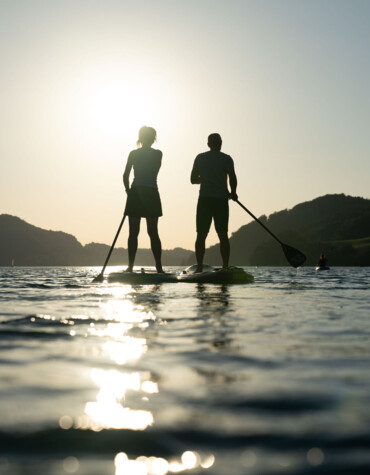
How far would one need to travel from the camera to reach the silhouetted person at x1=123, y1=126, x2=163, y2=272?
497 inches

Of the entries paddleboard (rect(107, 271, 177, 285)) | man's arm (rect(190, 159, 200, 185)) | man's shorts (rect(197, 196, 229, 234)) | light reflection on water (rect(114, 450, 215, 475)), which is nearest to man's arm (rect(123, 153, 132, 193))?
man's arm (rect(190, 159, 200, 185))

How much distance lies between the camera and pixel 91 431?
1.91m

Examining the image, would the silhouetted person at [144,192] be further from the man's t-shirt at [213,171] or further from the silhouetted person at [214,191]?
the man's t-shirt at [213,171]

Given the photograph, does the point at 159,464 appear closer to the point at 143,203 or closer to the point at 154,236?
the point at 143,203

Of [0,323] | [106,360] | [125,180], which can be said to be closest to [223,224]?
[125,180]

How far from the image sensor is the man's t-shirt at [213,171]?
39.7ft

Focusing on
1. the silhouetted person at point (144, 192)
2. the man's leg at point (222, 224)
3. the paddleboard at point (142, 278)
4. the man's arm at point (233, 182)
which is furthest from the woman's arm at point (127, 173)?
the man's arm at point (233, 182)

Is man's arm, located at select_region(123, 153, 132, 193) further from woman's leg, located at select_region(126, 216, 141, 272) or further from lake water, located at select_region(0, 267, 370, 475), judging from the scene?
lake water, located at select_region(0, 267, 370, 475)

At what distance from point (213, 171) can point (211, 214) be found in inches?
40.3

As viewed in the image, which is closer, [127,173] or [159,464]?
[159,464]

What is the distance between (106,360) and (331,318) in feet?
9.48

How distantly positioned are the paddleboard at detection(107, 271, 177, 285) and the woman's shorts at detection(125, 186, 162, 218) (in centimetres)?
150

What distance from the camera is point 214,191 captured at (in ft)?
39.7

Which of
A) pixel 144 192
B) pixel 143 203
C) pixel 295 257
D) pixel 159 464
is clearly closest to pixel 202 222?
pixel 143 203
